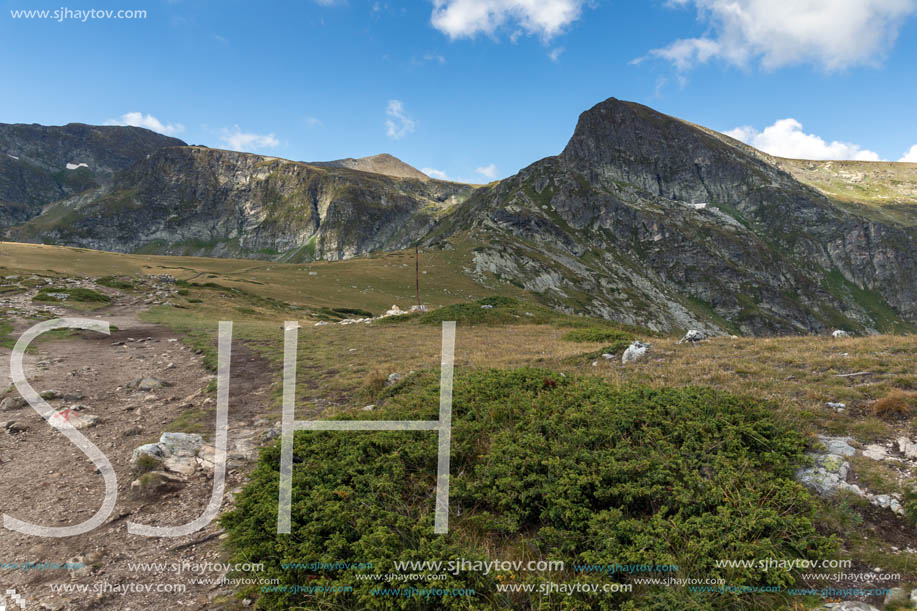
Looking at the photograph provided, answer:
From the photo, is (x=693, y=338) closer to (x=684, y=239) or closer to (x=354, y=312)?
(x=354, y=312)

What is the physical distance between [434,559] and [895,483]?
667 cm

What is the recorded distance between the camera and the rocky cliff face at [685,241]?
102m

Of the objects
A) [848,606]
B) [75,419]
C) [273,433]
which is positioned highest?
[848,606]

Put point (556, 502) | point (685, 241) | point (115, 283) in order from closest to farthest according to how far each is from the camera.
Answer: point (556, 502), point (115, 283), point (685, 241)

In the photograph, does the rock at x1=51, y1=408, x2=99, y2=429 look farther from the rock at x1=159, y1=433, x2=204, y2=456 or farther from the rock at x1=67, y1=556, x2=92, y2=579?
the rock at x1=67, y1=556, x2=92, y2=579

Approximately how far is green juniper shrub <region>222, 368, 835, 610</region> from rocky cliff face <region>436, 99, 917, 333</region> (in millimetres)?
69943

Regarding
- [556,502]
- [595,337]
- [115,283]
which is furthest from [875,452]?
[115,283]

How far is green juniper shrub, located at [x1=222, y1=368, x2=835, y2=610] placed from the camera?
4.57m

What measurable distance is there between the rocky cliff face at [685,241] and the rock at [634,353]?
6279 cm

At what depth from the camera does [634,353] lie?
1346 centimetres

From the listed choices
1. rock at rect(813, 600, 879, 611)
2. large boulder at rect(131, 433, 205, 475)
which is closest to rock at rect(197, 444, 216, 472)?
large boulder at rect(131, 433, 205, 475)

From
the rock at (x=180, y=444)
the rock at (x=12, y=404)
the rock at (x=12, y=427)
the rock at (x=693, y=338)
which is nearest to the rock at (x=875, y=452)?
the rock at (x=693, y=338)

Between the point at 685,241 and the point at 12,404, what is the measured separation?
15268 centimetres

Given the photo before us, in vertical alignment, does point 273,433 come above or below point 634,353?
below
